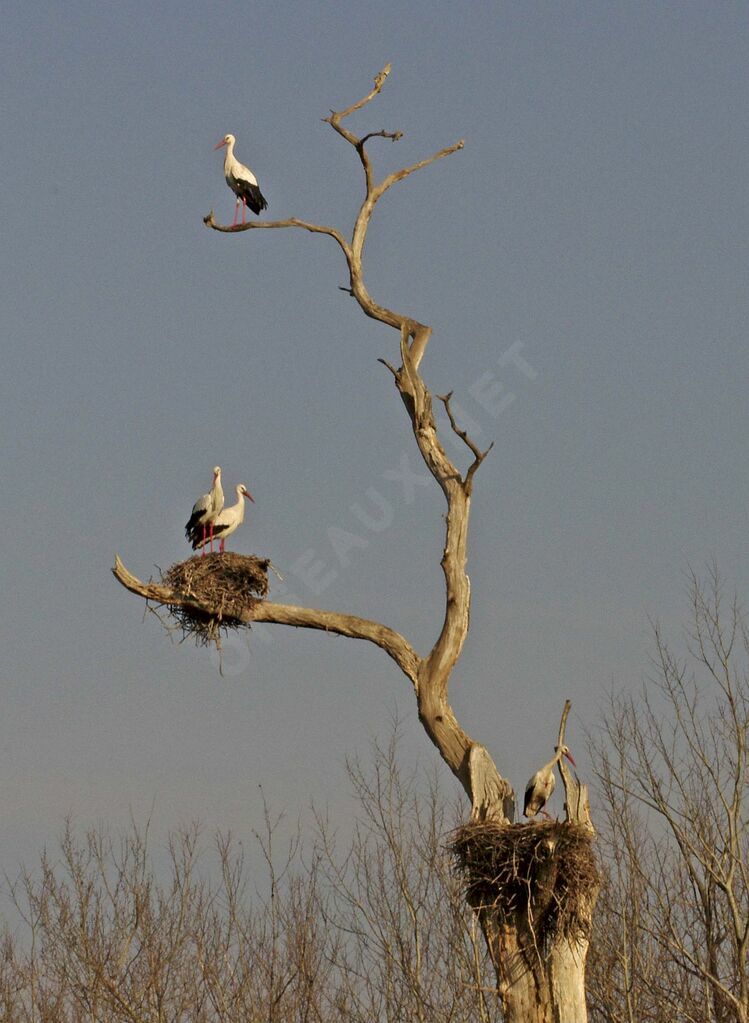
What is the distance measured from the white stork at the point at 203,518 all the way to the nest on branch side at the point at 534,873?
18.7ft

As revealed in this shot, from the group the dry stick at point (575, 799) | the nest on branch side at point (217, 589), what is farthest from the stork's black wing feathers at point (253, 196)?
the dry stick at point (575, 799)

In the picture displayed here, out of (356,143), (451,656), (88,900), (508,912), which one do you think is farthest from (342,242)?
(88,900)

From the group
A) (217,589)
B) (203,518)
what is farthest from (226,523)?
(217,589)

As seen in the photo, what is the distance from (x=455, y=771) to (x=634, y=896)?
26.6ft

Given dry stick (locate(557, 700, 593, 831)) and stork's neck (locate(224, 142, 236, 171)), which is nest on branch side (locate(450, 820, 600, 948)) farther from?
stork's neck (locate(224, 142, 236, 171))

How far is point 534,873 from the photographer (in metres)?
9.05

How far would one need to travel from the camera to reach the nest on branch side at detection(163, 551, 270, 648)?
420 inches

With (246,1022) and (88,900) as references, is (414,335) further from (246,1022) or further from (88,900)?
(88,900)

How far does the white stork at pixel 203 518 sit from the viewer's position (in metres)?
14.2

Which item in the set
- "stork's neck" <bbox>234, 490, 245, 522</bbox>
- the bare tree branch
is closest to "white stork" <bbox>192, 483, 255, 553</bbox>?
"stork's neck" <bbox>234, 490, 245, 522</bbox>

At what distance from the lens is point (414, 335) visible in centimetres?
1098

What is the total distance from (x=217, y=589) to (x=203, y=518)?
3455mm

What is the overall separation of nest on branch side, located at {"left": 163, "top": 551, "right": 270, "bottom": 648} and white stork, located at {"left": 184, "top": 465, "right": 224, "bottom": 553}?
8.57 feet

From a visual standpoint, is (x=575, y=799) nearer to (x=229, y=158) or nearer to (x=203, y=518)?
(x=203, y=518)
